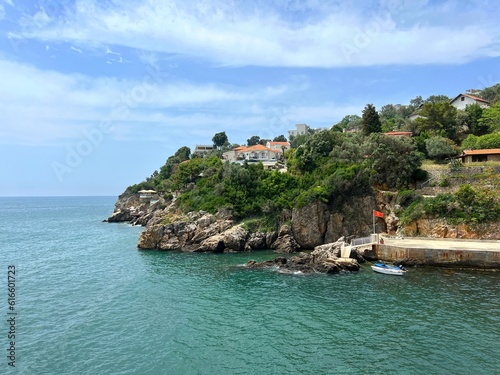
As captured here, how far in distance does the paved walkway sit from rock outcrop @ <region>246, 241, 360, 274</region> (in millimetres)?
6010

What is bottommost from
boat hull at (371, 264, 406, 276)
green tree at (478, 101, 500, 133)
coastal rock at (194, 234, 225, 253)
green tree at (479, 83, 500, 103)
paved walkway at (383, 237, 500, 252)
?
boat hull at (371, 264, 406, 276)

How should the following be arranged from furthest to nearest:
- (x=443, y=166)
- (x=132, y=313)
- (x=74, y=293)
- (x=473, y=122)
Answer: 1. (x=473, y=122)
2. (x=443, y=166)
3. (x=74, y=293)
4. (x=132, y=313)

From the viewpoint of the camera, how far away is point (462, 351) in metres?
17.7

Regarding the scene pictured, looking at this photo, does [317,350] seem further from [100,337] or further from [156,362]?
[100,337]

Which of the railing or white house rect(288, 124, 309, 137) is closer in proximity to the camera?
the railing

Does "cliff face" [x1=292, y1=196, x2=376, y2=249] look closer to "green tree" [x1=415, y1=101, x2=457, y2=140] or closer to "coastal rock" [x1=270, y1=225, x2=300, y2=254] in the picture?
"coastal rock" [x1=270, y1=225, x2=300, y2=254]

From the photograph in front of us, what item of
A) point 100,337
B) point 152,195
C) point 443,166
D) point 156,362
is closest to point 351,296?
point 156,362

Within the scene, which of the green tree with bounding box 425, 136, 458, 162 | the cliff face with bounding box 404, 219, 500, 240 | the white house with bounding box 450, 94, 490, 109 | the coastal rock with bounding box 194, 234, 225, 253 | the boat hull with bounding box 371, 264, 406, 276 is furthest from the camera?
the white house with bounding box 450, 94, 490, 109

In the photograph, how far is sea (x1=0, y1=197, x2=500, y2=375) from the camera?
17.1 m

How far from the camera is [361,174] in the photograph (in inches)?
1796

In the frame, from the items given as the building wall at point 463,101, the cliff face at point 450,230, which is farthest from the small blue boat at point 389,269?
the building wall at point 463,101

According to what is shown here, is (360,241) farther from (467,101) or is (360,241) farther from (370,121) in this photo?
(467,101)

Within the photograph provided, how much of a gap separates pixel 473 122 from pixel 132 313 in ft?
200

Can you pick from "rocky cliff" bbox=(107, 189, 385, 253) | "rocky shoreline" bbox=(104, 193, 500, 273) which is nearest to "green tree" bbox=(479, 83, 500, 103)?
"rocky shoreline" bbox=(104, 193, 500, 273)
